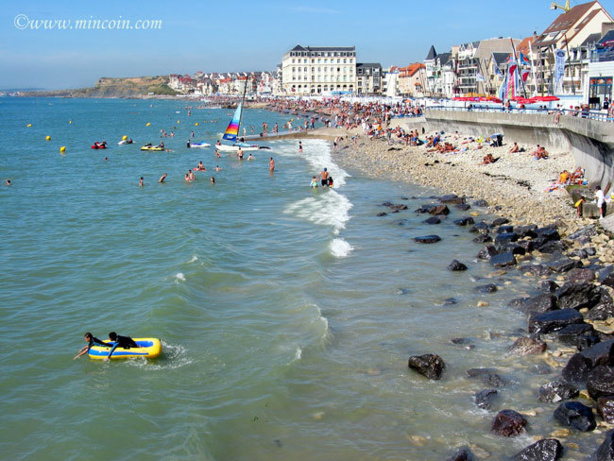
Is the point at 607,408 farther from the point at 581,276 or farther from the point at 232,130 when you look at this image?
the point at 232,130

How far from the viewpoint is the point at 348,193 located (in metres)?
34.1

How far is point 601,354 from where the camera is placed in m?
11.3

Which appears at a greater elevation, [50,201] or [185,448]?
[50,201]

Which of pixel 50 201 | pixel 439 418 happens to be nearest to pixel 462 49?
pixel 50 201

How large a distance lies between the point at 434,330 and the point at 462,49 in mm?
103783

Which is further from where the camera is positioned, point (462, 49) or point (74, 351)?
point (462, 49)

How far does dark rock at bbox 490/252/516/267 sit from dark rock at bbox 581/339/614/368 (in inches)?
279

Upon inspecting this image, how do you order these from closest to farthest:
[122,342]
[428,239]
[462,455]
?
[462,455] → [122,342] → [428,239]

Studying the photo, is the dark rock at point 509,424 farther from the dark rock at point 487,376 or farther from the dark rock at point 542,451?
the dark rock at point 487,376

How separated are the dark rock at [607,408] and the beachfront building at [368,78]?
555ft

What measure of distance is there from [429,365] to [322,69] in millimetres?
175471

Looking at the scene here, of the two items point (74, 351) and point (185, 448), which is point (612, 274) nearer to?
point (185, 448)

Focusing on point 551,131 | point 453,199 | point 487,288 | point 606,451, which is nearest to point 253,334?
point 487,288

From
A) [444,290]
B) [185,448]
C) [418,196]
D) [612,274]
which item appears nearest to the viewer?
[185,448]
